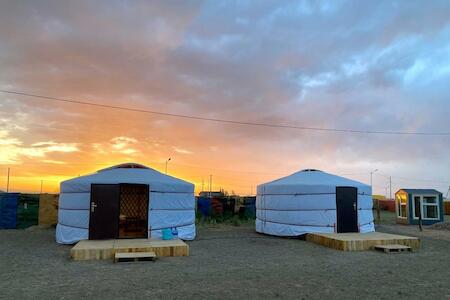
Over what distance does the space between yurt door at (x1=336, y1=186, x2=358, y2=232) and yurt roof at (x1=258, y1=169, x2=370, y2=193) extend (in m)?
0.21

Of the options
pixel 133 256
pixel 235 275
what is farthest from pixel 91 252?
pixel 235 275

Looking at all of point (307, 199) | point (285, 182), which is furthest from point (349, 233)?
point (285, 182)

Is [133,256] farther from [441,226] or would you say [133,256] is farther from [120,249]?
[441,226]

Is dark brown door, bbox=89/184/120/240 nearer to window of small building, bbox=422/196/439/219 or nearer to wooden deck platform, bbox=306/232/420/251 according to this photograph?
wooden deck platform, bbox=306/232/420/251

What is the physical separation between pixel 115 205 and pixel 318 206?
15.7 ft

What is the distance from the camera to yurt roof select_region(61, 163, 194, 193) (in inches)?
352

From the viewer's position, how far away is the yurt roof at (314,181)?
1042cm

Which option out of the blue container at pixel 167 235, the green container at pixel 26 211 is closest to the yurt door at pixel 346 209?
the blue container at pixel 167 235

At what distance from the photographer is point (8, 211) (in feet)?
41.8

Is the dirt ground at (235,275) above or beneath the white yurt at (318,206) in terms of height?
beneath

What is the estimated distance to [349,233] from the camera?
9.88 metres

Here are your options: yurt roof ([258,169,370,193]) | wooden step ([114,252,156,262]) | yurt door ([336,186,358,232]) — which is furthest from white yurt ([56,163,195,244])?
yurt door ([336,186,358,232])

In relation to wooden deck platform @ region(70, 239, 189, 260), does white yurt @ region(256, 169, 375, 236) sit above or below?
above

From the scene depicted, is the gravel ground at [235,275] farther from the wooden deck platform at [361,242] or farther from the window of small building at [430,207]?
the window of small building at [430,207]
